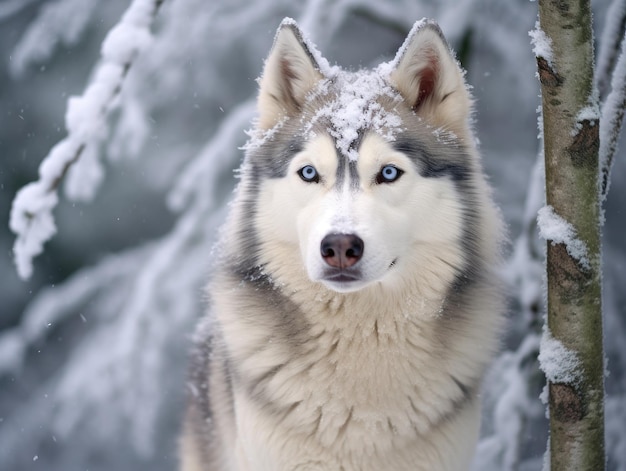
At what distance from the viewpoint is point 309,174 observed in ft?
8.42

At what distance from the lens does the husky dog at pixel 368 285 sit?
2.56m

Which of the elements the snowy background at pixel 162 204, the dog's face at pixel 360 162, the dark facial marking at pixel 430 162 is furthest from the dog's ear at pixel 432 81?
the snowy background at pixel 162 204

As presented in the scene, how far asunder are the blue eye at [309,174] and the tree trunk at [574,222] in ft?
2.58

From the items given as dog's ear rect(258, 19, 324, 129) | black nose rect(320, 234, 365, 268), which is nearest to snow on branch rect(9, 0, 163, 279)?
dog's ear rect(258, 19, 324, 129)

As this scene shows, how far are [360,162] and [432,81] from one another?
51cm

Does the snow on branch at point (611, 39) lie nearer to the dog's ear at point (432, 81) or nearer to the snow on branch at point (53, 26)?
the dog's ear at point (432, 81)

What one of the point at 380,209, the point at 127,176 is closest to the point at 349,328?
the point at 380,209

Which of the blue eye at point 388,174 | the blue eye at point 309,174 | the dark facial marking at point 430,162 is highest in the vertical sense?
the dark facial marking at point 430,162

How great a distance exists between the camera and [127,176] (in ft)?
21.3

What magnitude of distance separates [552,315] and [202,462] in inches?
69.2

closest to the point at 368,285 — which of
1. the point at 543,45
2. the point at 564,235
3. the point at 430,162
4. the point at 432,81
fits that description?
the point at 430,162

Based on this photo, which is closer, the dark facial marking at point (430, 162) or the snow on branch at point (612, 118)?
the dark facial marking at point (430, 162)

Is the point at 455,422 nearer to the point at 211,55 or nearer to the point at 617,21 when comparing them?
the point at 617,21

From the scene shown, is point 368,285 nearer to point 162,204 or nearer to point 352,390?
point 352,390
